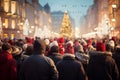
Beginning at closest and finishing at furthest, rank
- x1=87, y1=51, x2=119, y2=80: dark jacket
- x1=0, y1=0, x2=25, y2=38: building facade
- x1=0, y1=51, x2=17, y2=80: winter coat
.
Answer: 1. x1=0, y1=51, x2=17, y2=80: winter coat
2. x1=87, y1=51, x2=119, y2=80: dark jacket
3. x1=0, y1=0, x2=25, y2=38: building facade

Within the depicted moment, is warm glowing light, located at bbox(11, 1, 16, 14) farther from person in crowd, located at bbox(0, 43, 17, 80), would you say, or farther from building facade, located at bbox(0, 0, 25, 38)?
person in crowd, located at bbox(0, 43, 17, 80)

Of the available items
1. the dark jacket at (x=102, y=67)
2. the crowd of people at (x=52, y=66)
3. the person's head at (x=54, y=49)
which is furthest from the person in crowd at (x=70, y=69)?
the person's head at (x=54, y=49)

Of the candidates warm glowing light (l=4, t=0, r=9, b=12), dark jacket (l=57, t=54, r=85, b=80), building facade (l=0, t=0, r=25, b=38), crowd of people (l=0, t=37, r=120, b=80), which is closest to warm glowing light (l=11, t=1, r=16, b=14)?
building facade (l=0, t=0, r=25, b=38)

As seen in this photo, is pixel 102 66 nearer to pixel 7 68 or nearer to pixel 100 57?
pixel 100 57

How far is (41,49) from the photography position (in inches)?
319

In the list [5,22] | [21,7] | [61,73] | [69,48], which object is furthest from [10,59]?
[21,7]

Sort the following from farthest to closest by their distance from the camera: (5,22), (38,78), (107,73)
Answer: (5,22) < (107,73) < (38,78)

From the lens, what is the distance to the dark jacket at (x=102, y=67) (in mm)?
10203

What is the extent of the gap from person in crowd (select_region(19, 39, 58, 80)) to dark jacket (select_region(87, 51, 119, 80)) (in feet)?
8.55

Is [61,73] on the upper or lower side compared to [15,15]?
lower

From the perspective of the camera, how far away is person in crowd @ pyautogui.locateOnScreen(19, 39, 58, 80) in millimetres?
7961

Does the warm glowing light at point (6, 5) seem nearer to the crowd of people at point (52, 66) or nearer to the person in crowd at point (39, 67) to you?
the crowd of people at point (52, 66)

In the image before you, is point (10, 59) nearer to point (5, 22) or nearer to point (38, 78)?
point (38, 78)

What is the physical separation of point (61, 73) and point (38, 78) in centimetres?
180
